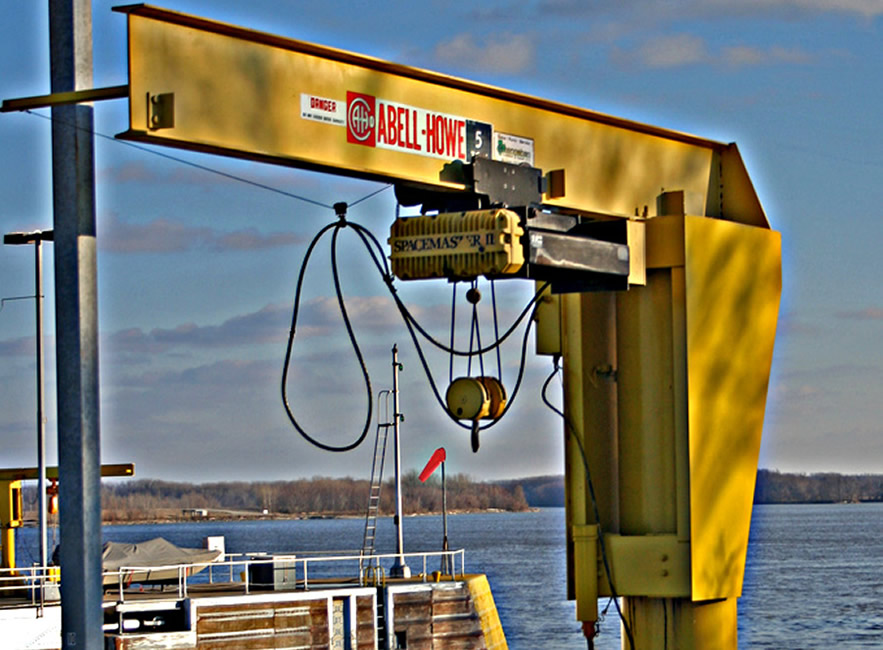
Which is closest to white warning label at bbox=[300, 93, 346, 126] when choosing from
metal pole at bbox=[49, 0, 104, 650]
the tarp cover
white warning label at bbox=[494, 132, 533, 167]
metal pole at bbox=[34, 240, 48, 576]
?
white warning label at bbox=[494, 132, 533, 167]

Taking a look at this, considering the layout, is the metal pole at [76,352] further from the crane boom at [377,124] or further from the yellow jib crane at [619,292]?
the yellow jib crane at [619,292]

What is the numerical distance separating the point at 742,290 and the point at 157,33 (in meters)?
6.78

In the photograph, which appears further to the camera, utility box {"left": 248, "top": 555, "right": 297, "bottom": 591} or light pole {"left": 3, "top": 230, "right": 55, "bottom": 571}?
light pole {"left": 3, "top": 230, "right": 55, "bottom": 571}

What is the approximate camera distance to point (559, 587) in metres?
101

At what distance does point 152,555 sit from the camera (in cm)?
3781

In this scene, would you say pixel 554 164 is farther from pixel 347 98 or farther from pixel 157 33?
pixel 157 33

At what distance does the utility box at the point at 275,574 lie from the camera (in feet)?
103

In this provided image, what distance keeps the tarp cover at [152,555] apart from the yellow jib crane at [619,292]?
2256 centimetres

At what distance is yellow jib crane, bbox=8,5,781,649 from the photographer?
1288 centimetres

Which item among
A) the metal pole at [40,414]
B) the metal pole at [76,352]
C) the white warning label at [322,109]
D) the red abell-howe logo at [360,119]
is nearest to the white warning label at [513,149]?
the red abell-howe logo at [360,119]

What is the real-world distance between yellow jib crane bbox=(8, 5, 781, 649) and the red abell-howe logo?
19 mm

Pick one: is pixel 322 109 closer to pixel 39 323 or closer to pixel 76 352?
pixel 76 352

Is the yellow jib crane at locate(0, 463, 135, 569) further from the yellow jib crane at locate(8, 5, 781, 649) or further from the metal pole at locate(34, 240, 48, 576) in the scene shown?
the yellow jib crane at locate(8, 5, 781, 649)

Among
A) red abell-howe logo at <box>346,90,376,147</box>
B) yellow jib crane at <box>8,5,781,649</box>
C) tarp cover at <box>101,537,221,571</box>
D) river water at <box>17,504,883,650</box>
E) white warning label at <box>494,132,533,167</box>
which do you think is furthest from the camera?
river water at <box>17,504,883,650</box>
